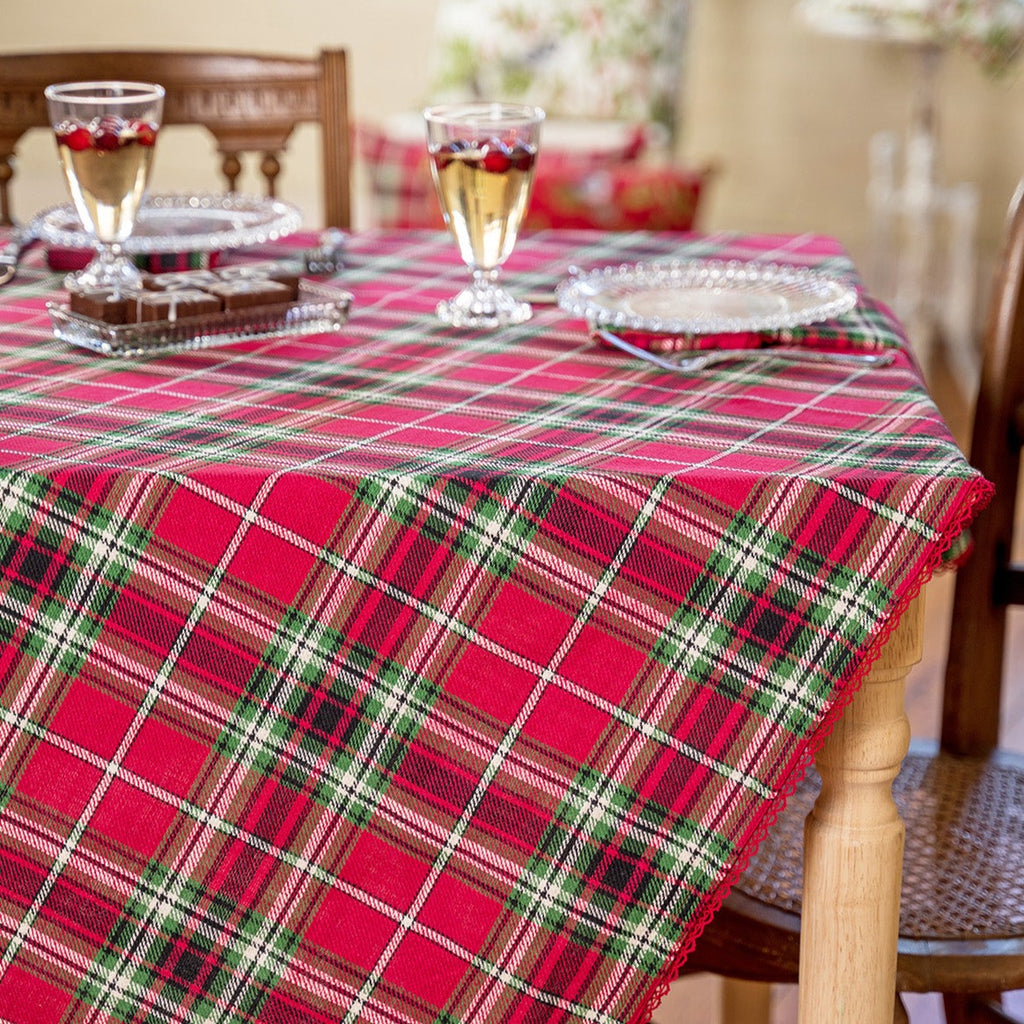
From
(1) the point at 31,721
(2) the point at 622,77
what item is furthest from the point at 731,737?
(2) the point at 622,77

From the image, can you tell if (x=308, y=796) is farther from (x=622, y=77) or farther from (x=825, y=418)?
(x=622, y=77)

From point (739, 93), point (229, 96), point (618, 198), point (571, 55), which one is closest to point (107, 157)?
point (229, 96)

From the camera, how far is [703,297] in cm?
112

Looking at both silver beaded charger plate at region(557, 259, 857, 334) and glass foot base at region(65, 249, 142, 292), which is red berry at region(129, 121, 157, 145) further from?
silver beaded charger plate at region(557, 259, 857, 334)

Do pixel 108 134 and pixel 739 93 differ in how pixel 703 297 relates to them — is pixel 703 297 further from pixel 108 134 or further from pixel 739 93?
pixel 739 93

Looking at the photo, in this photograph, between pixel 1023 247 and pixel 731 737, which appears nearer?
pixel 731 737

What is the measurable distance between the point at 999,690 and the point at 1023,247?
35cm

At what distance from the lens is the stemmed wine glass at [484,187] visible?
104cm

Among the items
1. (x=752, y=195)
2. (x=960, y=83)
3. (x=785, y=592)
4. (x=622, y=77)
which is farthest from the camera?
(x=752, y=195)

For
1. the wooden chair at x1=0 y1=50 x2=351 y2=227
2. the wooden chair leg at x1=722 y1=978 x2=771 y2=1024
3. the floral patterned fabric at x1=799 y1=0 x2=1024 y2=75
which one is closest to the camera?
the wooden chair leg at x1=722 y1=978 x2=771 y2=1024

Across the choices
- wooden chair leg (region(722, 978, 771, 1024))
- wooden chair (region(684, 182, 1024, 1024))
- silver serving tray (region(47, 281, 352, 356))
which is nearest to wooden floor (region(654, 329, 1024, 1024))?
wooden chair leg (region(722, 978, 771, 1024))

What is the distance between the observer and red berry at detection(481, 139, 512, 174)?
1.04 metres

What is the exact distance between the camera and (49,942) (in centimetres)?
81

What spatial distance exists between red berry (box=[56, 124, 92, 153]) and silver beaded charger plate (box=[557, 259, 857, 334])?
34cm
